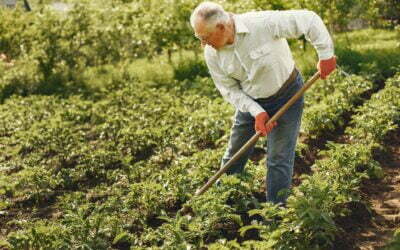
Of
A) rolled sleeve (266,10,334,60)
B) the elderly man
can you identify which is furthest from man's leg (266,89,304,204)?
rolled sleeve (266,10,334,60)

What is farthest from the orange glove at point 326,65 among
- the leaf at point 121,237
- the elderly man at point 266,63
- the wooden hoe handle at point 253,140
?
the leaf at point 121,237

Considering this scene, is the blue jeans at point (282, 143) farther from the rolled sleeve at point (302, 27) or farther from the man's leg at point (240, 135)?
the rolled sleeve at point (302, 27)

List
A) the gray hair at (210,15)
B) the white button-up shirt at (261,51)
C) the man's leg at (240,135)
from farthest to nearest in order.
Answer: the man's leg at (240,135) < the white button-up shirt at (261,51) < the gray hair at (210,15)

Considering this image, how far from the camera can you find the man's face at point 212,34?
4.40 m

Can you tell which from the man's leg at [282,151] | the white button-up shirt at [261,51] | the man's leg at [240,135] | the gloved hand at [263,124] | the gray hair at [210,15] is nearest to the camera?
the gray hair at [210,15]

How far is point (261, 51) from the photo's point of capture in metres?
4.58

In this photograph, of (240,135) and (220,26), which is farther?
(240,135)

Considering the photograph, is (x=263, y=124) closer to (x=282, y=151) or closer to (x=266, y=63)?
(x=282, y=151)

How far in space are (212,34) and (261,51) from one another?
1.34ft

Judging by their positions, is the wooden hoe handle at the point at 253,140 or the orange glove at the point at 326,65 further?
the wooden hoe handle at the point at 253,140

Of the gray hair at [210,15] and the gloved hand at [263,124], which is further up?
the gray hair at [210,15]

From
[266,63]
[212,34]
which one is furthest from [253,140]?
[212,34]

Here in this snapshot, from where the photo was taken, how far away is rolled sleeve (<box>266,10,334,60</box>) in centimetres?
444

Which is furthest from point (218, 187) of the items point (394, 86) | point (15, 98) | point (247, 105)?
point (15, 98)
